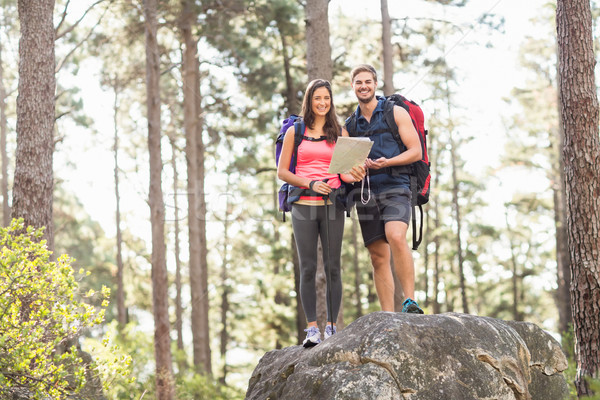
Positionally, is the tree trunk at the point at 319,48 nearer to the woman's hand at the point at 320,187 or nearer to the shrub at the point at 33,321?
the woman's hand at the point at 320,187

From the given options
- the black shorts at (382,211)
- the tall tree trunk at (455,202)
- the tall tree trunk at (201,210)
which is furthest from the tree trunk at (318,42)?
the tall tree trunk at (455,202)

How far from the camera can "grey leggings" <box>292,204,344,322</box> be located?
4844 mm

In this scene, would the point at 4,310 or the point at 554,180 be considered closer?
the point at 4,310

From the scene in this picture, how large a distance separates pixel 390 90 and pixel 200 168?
6.63 meters

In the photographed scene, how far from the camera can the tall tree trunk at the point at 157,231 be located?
1077cm

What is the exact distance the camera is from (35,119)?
23.7 ft

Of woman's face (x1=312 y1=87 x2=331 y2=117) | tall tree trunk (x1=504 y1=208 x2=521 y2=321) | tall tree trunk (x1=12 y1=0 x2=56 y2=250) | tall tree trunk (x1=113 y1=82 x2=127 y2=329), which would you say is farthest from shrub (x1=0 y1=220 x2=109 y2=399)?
tall tree trunk (x1=504 y1=208 x2=521 y2=321)

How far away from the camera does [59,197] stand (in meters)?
24.9

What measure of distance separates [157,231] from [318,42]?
4730mm

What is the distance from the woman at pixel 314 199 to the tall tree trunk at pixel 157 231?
6.62 metres

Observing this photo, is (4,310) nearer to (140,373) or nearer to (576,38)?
(576,38)

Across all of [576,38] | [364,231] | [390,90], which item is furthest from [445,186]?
[364,231]

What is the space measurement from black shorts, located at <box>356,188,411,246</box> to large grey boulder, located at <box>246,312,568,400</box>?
0.81 m

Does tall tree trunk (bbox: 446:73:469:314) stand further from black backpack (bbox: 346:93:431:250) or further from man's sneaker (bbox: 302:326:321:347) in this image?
man's sneaker (bbox: 302:326:321:347)
